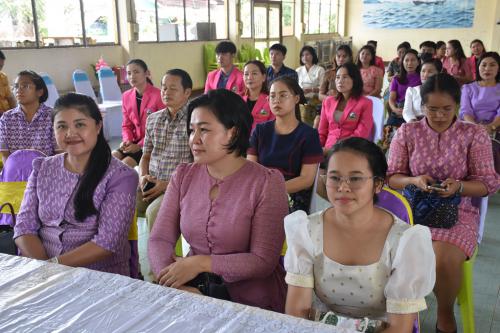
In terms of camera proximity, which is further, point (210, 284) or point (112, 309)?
point (210, 284)

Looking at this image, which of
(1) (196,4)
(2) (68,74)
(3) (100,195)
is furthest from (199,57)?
(3) (100,195)

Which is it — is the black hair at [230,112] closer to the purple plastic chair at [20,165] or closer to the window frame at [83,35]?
the purple plastic chair at [20,165]

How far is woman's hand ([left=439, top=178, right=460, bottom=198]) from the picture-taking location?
1.99 metres

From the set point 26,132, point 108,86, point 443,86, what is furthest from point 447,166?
point 108,86

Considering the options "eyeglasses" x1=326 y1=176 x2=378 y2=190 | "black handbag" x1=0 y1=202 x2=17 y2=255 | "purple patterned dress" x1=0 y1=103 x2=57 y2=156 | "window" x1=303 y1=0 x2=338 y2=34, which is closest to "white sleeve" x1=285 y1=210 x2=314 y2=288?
"eyeglasses" x1=326 y1=176 x2=378 y2=190

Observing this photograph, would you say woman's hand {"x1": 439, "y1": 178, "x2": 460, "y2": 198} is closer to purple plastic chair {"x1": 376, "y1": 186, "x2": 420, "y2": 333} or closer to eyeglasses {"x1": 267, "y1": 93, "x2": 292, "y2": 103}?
purple plastic chair {"x1": 376, "y1": 186, "x2": 420, "y2": 333}

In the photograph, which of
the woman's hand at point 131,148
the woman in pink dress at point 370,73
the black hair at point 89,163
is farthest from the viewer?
the woman in pink dress at point 370,73

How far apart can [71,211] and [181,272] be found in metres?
0.55

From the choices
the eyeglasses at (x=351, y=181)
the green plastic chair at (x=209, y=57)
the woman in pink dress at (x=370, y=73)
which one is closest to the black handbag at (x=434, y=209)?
the eyeglasses at (x=351, y=181)

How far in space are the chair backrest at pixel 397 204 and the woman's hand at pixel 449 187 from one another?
0.39 metres

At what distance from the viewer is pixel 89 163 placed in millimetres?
1795

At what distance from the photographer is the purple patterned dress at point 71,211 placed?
69.1 inches

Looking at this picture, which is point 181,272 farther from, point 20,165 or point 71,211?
point 20,165

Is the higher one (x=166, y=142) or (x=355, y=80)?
(x=355, y=80)
